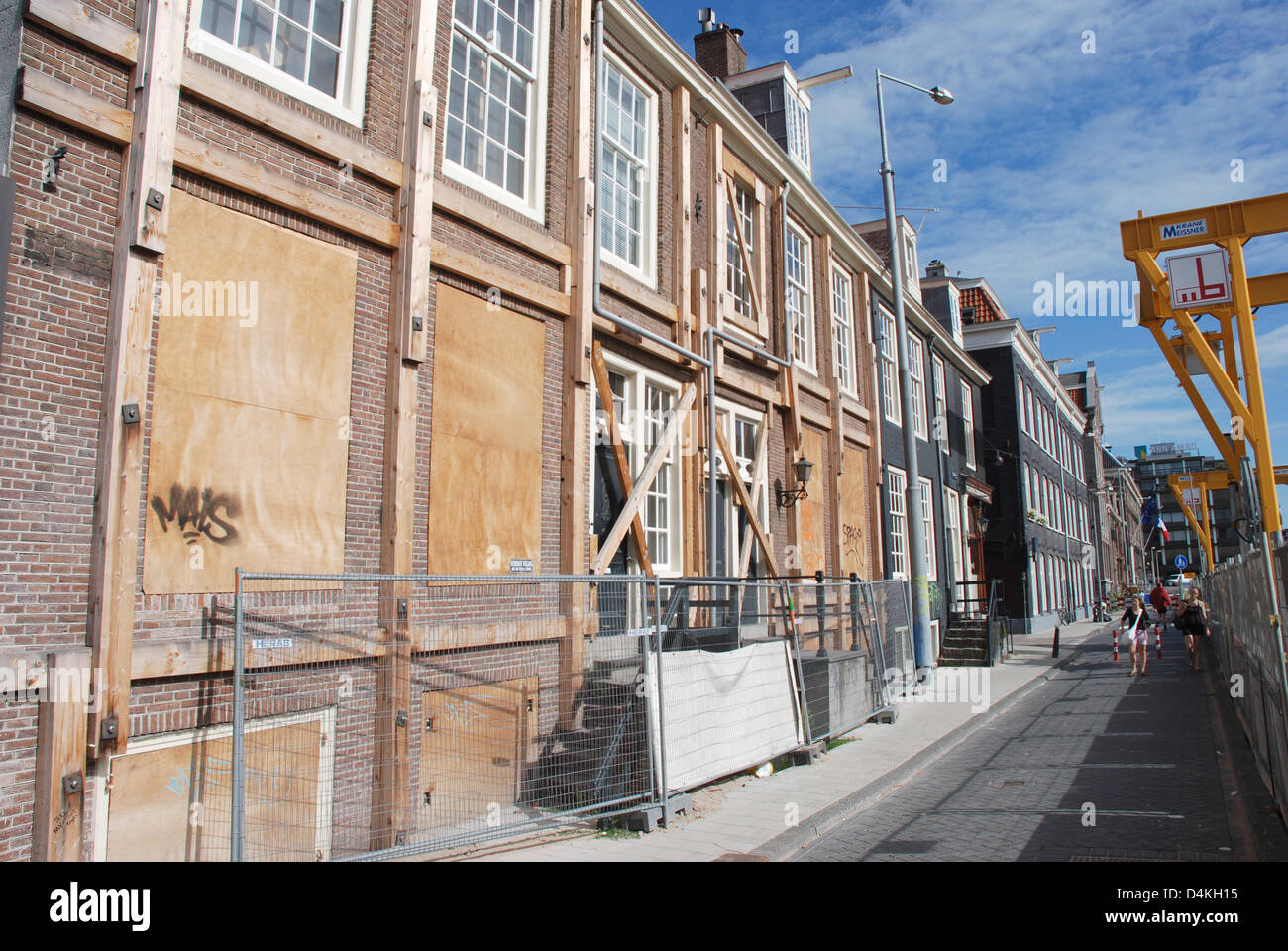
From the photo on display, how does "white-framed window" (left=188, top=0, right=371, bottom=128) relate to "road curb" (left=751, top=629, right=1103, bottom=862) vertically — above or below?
above

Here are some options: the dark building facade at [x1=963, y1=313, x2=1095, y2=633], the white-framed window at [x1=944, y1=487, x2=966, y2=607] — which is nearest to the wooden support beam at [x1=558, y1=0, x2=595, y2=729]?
the white-framed window at [x1=944, y1=487, x2=966, y2=607]

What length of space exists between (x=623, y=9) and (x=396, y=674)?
851cm

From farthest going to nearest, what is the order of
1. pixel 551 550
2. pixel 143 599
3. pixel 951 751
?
pixel 951 751 → pixel 551 550 → pixel 143 599

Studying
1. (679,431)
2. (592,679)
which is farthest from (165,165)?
(679,431)

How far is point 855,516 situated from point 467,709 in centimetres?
1188

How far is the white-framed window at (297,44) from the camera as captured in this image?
249 inches

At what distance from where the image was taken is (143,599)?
535 centimetres

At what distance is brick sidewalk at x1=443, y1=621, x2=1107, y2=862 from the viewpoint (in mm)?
6176

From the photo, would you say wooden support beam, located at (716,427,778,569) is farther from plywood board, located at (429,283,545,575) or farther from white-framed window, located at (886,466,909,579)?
white-framed window, located at (886,466,909,579)

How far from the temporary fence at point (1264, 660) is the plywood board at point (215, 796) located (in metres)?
6.84

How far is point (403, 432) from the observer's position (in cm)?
700

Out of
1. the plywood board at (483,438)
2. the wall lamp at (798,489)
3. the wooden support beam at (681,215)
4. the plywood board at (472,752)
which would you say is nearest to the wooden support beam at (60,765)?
the plywood board at (472,752)

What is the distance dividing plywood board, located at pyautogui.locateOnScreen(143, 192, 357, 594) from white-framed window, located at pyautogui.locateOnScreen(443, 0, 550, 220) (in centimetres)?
215
